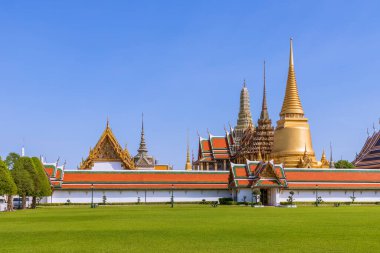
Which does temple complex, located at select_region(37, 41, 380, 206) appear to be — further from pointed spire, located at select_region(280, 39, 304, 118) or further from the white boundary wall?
pointed spire, located at select_region(280, 39, 304, 118)

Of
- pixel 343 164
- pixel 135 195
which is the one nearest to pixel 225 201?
pixel 135 195

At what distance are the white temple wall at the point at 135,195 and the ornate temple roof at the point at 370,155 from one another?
39.7m

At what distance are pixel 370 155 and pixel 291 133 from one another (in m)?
22.6

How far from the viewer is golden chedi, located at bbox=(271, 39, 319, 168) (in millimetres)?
79125

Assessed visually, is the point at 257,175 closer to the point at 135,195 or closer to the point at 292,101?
the point at 135,195

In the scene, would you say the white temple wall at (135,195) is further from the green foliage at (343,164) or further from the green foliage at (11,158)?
the green foliage at (343,164)

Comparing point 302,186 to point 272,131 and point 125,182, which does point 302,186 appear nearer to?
point 125,182

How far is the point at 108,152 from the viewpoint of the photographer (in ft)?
233

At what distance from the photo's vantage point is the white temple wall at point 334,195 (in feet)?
203

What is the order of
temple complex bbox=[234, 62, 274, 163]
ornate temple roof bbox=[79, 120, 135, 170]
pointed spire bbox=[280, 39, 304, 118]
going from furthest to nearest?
temple complex bbox=[234, 62, 274, 163] → pointed spire bbox=[280, 39, 304, 118] → ornate temple roof bbox=[79, 120, 135, 170]

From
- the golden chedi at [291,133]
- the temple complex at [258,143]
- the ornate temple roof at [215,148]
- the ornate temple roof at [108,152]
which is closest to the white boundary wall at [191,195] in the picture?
the ornate temple roof at [108,152]

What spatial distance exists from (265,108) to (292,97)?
1095cm

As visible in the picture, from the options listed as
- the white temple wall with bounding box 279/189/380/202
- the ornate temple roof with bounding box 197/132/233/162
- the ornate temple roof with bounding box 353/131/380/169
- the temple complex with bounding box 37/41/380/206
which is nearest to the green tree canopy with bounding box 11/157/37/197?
the temple complex with bounding box 37/41/380/206

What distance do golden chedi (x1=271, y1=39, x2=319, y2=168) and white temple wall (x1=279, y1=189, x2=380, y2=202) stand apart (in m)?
14.2
